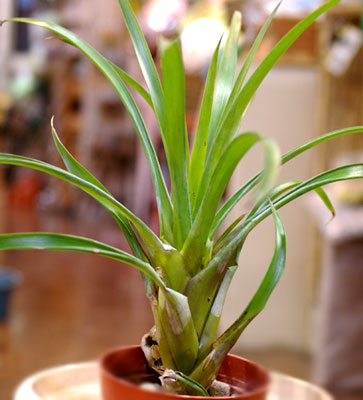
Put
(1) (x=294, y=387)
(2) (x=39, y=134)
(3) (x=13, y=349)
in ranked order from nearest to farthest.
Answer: (1) (x=294, y=387), (3) (x=13, y=349), (2) (x=39, y=134)

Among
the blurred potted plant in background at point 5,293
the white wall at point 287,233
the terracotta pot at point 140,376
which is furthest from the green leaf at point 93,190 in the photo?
the blurred potted plant in background at point 5,293

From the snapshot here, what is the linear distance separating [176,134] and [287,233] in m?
2.70

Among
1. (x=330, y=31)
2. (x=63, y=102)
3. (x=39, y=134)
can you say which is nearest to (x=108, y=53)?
(x=63, y=102)

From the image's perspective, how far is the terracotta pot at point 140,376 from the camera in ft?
1.80

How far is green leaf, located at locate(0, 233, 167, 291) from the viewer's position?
50 cm

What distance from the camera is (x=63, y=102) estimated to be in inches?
343

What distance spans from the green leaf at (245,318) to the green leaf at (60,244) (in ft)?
0.26

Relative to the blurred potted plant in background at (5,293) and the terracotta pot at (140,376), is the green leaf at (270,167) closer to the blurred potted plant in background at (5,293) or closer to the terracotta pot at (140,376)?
the terracotta pot at (140,376)

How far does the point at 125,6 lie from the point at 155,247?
0.21 m

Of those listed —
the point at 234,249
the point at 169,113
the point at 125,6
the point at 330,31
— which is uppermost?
the point at 330,31

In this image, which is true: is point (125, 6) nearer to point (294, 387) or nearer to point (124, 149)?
point (294, 387)

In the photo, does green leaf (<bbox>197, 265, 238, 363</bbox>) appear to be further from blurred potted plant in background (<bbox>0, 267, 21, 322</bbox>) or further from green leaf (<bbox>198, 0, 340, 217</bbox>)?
blurred potted plant in background (<bbox>0, 267, 21, 322</bbox>)

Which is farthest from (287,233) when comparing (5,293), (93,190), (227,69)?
(93,190)

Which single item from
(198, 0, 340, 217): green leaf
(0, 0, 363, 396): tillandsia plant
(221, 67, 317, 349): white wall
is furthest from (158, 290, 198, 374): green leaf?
(221, 67, 317, 349): white wall
